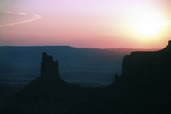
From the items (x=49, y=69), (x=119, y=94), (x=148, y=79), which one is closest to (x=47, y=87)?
(x=49, y=69)

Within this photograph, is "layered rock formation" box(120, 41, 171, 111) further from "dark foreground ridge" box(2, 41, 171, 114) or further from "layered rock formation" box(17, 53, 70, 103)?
"layered rock formation" box(17, 53, 70, 103)

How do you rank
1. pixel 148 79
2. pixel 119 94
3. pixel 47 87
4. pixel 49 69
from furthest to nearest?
pixel 49 69
pixel 47 87
pixel 119 94
pixel 148 79

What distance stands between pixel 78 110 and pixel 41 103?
5.06 m

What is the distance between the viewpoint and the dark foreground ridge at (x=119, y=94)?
29172mm

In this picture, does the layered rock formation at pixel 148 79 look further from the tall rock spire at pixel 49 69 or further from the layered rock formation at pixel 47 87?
the tall rock spire at pixel 49 69

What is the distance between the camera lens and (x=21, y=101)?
3653 centimetres

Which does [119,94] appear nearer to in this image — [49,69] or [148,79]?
[148,79]

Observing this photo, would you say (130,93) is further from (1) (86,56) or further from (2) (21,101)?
(1) (86,56)

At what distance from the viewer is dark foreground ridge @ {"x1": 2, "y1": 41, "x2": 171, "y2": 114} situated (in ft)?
95.7

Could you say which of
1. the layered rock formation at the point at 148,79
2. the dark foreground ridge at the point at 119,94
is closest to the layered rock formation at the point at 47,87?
the dark foreground ridge at the point at 119,94

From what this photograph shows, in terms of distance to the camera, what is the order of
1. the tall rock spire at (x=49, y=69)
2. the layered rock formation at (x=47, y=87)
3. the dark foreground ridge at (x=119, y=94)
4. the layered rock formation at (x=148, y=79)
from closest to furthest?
the layered rock formation at (x=148, y=79) → the dark foreground ridge at (x=119, y=94) → the layered rock formation at (x=47, y=87) → the tall rock spire at (x=49, y=69)

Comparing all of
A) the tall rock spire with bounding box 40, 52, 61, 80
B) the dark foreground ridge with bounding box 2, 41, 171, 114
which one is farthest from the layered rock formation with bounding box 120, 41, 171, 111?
the tall rock spire with bounding box 40, 52, 61, 80

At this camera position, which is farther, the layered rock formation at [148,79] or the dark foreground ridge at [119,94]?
the dark foreground ridge at [119,94]

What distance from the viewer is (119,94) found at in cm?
3191
